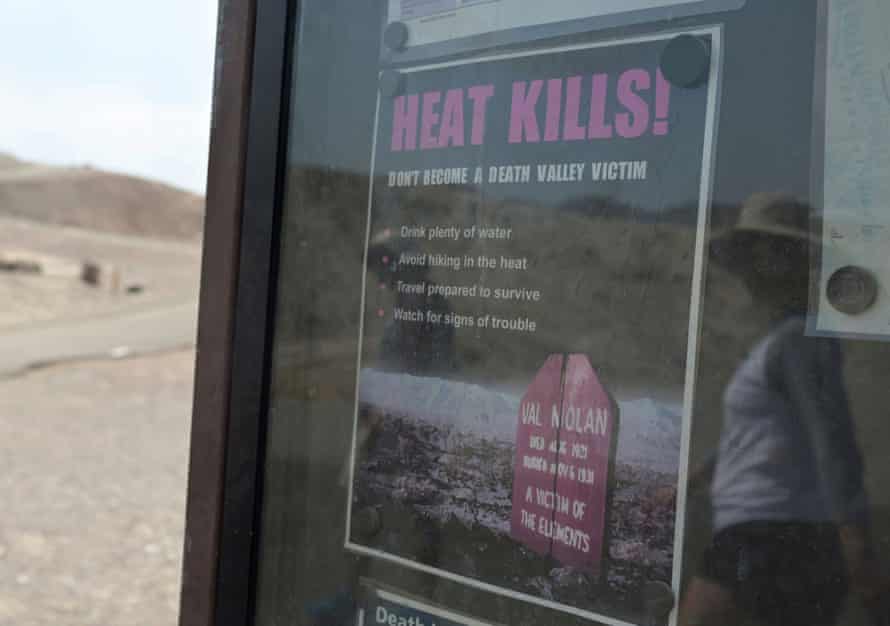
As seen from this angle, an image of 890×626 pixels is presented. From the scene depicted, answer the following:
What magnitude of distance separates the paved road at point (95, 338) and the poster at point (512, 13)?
38.1 feet

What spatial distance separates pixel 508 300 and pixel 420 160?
0.26 meters

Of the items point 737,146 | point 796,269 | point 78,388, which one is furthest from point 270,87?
point 78,388

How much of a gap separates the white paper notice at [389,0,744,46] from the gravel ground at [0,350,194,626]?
399 centimetres

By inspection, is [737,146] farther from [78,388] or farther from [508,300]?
[78,388]

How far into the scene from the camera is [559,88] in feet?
4.42

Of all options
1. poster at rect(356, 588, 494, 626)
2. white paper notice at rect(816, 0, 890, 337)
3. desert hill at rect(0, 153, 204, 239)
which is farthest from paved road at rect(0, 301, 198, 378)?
desert hill at rect(0, 153, 204, 239)

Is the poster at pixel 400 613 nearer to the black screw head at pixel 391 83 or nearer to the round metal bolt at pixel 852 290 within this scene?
the round metal bolt at pixel 852 290

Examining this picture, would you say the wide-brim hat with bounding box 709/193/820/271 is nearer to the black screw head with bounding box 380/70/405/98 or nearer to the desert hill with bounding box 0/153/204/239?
the black screw head with bounding box 380/70/405/98

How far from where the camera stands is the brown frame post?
1630 millimetres

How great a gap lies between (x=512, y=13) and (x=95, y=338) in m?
15.2

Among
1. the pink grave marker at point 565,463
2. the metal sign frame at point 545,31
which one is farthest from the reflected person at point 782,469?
the metal sign frame at point 545,31

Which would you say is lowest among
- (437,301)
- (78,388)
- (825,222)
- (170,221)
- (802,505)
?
(78,388)

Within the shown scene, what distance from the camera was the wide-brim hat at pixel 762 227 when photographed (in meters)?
1.16

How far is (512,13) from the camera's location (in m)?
1.41
